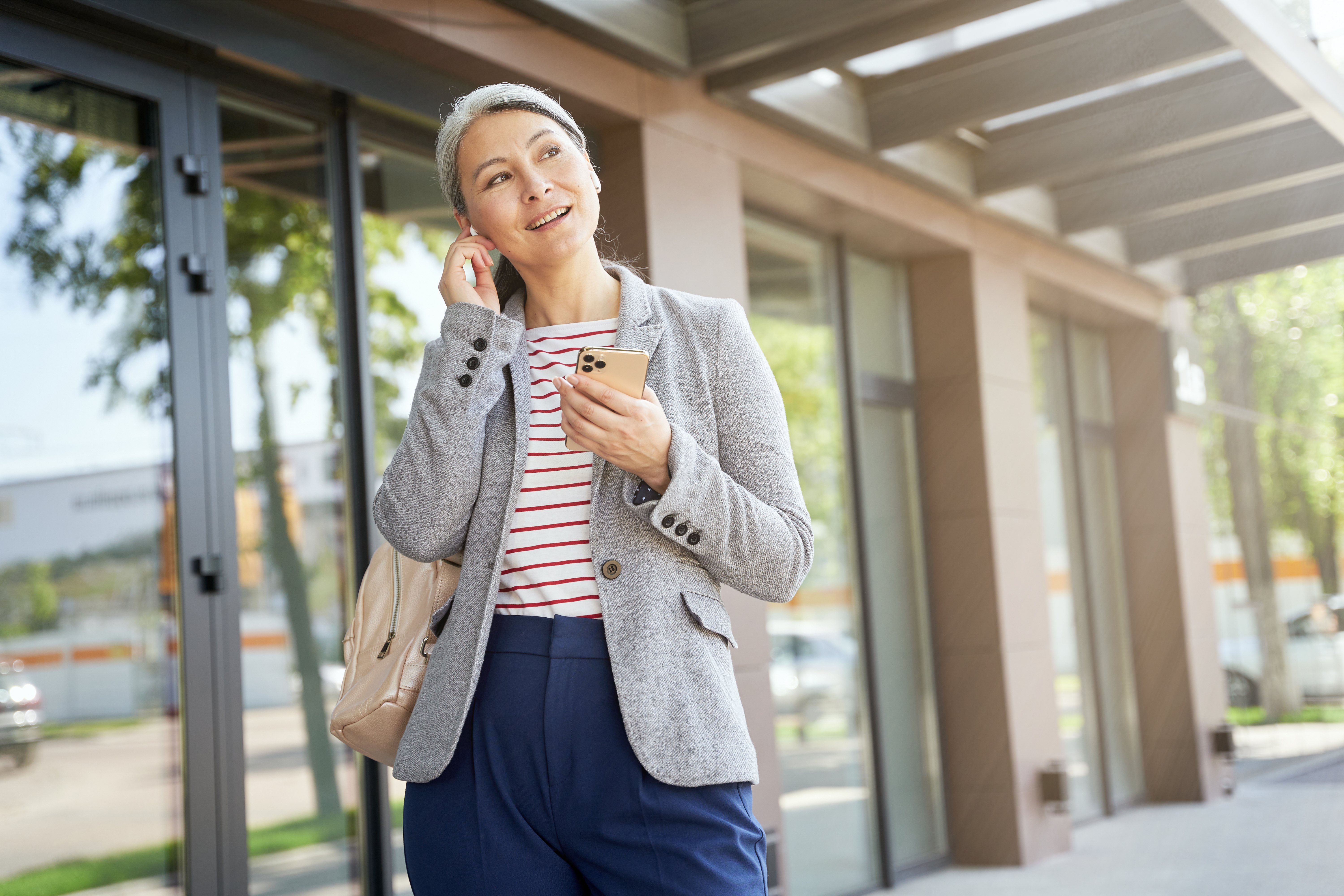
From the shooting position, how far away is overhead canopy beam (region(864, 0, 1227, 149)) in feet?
15.8

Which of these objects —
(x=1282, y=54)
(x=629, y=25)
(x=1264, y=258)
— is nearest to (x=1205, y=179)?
(x=1264, y=258)

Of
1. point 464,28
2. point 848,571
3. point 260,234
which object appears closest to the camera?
point 464,28

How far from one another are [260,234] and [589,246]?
136 inches

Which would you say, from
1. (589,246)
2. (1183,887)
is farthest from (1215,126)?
(589,246)

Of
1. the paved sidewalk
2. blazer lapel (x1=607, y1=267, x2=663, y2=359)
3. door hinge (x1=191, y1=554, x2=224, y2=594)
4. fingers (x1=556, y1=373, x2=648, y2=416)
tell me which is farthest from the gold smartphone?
the paved sidewalk

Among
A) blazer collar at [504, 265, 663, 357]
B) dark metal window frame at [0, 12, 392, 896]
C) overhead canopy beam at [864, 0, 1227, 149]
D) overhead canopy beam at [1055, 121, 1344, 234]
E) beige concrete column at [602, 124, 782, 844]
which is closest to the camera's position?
blazer collar at [504, 265, 663, 357]

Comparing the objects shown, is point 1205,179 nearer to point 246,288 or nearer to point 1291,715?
point 1291,715

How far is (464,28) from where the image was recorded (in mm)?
3865

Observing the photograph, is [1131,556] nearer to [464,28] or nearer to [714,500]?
[464,28]

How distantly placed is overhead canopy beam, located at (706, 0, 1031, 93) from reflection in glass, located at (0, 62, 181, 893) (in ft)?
7.34

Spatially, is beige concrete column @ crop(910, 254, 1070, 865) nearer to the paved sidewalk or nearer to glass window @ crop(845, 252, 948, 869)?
glass window @ crop(845, 252, 948, 869)

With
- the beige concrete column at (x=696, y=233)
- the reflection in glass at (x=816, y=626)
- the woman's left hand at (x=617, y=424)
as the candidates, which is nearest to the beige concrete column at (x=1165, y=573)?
the reflection in glass at (x=816, y=626)

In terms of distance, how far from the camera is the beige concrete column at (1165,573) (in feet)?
27.2

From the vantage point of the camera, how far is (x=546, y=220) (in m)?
1.66
